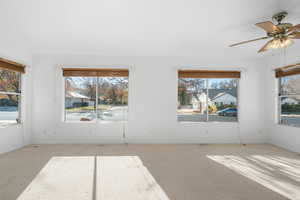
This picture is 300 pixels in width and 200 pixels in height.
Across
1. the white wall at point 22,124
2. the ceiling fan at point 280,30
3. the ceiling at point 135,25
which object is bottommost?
the white wall at point 22,124

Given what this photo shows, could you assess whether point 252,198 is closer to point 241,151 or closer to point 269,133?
point 241,151

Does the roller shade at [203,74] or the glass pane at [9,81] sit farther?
the roller shade at [203,74]

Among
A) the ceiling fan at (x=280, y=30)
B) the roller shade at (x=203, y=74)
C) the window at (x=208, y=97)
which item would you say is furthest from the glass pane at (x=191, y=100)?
the ceiling fan at (x=280, y=30)

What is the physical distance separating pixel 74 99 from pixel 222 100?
4.04 metres

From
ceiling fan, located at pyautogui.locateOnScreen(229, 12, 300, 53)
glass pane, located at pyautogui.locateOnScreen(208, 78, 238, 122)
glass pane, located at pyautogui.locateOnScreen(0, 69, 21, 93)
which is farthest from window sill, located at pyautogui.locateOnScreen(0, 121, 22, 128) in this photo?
ceiling fan, located at pyautogui.locateOnScreen(229, 12, 300, 53)

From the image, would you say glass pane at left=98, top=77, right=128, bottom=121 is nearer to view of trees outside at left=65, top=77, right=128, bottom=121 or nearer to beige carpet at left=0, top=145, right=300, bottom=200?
view of trees outside at left=65, top=77, right=128, bottom=121

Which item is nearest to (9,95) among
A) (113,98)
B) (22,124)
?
(22,124)

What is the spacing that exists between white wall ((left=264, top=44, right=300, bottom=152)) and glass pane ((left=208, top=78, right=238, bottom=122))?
78cm

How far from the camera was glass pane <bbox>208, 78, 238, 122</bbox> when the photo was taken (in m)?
4.81

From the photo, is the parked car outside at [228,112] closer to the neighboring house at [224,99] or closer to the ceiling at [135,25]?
→ the neighboring house at [224,99]

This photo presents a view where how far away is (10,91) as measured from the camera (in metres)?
3.79

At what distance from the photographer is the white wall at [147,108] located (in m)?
4.38

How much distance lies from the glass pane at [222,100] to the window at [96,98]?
236 cm

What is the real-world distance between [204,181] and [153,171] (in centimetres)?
77
